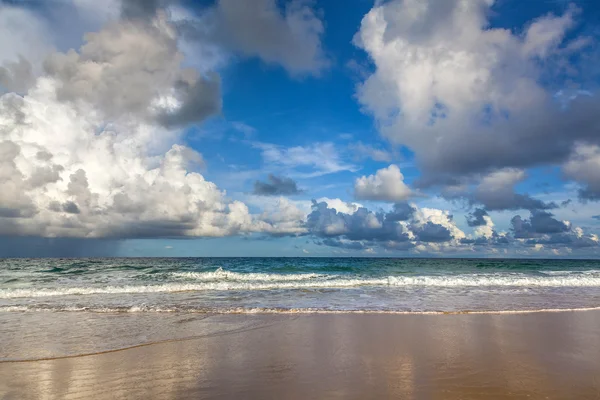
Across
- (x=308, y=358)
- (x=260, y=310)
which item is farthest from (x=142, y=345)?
(x=260, y=310)

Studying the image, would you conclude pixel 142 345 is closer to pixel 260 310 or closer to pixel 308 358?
pixel 308 358

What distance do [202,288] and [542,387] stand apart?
1902 centimetres

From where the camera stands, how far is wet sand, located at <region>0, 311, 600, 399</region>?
→ 5496mm

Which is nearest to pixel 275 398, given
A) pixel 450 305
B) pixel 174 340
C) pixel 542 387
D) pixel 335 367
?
pixel 335 367

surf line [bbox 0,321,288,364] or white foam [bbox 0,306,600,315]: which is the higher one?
surf line [bbox 0,321,288,364]

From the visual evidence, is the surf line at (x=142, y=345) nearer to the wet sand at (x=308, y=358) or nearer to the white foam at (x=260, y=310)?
the wet sand at (x=308, y=358)

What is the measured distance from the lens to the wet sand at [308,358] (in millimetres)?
5496

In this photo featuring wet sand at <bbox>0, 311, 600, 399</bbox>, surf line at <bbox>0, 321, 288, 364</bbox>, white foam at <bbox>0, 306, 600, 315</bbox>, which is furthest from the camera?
white foam at <bbox>0, 306, 600, 315</bbox>

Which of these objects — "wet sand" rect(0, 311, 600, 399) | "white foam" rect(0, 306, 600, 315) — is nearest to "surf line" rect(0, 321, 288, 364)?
"wet sand" rect(0, 311, 600, 399)

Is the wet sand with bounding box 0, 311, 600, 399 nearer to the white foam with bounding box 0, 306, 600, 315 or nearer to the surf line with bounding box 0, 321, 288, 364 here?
the surf line with bounding box 0, 321, 288, 364

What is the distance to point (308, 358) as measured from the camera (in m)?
7.11

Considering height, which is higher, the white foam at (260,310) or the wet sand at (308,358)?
the wet sand at (308,358)

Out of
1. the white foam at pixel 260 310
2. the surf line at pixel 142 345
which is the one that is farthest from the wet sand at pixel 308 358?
the white foam at pixel 260 310

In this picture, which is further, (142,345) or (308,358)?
(142,345)
